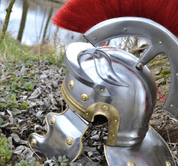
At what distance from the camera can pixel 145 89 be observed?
29.3 inches

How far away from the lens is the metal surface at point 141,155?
767mm

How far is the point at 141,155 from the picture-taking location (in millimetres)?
790

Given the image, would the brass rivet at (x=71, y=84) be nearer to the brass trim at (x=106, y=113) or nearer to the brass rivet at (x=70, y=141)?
the brass trim at (x=106, y=113)

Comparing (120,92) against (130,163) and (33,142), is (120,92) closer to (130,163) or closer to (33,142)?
(130,163)

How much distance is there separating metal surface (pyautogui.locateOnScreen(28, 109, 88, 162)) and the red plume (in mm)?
442

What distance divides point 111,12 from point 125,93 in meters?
0.35

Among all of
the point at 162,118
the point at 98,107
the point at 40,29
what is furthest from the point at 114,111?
the point at 40,29

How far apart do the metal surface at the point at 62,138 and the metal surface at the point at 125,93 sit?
99mm

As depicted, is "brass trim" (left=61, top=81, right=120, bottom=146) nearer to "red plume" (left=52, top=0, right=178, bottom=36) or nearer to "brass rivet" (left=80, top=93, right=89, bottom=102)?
"brass rivet" (left=80, top=93, right=89, bottom=102)

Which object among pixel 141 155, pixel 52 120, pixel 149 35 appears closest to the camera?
pixel 149 35

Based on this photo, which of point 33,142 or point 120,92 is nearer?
point 120,92

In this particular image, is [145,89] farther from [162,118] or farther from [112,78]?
[162,118]

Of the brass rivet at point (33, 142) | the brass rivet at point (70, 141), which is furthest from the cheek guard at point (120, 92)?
the brass rivet at point (33, 142)

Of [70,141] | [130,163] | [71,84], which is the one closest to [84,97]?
[71,84]
